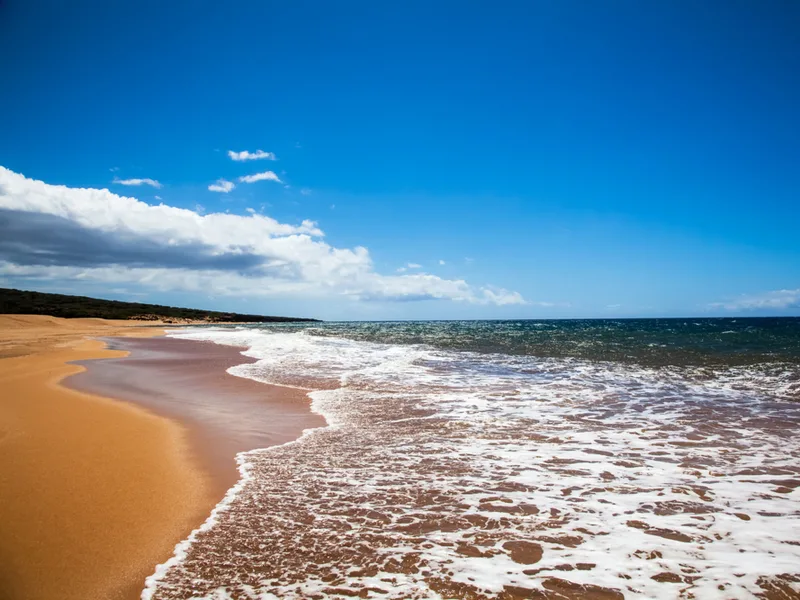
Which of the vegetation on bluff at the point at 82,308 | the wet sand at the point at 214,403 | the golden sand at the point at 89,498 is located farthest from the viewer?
the vegetation on bluff at the point at 82,308

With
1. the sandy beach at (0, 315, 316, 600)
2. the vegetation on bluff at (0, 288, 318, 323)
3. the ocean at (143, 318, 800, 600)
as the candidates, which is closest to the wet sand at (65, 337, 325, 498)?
the sandy beach at (0, 315, 316, 600)

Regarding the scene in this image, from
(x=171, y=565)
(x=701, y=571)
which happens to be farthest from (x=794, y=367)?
(x=171, y=565)

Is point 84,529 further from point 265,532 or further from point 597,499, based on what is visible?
point 597,499

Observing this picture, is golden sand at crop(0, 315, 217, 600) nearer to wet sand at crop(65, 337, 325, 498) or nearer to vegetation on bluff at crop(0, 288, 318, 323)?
wet sand at crop(65, 337, 325, 498)

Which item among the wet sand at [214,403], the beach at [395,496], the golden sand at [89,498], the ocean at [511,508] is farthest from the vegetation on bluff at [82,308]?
the ocean at [511,508]

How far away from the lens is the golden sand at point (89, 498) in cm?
358

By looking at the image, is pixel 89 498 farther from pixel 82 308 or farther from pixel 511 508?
pixel 82 308

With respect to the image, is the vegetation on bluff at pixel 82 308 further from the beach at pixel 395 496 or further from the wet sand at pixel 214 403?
the beach at pixel 395 496

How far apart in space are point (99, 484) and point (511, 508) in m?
4.88

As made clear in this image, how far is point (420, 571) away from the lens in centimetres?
370

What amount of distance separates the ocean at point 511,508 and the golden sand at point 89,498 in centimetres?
39

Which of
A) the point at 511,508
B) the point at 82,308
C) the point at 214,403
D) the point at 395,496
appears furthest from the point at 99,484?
the point at 82,308

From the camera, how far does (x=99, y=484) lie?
211 inches

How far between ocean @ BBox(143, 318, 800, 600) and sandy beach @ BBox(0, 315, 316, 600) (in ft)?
1.17
